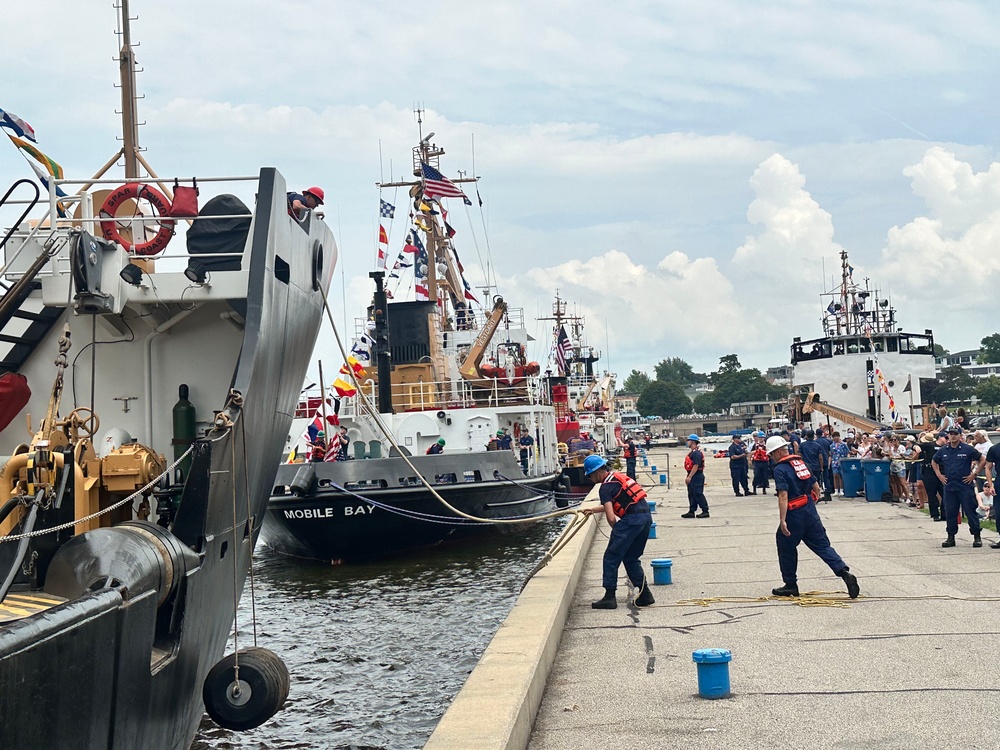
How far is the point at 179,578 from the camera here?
5863mm

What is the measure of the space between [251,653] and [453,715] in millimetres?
1531

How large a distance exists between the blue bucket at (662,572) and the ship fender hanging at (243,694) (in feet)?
17.9

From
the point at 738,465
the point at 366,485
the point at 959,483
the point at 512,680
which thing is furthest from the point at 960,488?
the point at 738,465

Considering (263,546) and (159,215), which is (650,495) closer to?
(263,546)

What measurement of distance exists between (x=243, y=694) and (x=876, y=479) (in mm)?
17046

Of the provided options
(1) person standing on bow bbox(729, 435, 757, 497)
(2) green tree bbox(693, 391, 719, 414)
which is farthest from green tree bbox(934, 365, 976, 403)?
(1) person standing on bow bbox(729, 435, 757, 497)

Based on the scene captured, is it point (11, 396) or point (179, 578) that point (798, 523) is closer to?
point (179, 578)

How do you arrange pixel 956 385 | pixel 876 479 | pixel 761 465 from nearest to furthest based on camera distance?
pixel 876 479 → pixel 761 465 → pixel 956 385

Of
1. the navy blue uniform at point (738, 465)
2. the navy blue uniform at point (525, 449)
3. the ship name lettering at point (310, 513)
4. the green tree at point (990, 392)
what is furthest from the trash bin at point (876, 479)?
the green tree at point (990, 392)

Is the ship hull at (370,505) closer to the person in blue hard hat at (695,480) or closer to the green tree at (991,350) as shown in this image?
the person in blue hard hat at (695,480)

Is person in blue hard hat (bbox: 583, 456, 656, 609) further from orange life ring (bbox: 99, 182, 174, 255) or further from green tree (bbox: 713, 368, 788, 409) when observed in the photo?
green tree (bbox: 713, 368, 788, 409)

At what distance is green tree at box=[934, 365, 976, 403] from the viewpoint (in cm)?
9831

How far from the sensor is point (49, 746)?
13.0 ft

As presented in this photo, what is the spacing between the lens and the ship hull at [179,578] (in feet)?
13.1
